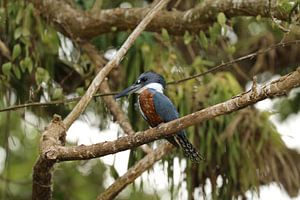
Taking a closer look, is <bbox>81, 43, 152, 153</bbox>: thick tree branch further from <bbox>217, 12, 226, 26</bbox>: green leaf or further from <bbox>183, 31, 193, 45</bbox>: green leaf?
<bbox>217, 12, 226, 26</bbox>: green leaf

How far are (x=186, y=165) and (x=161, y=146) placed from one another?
1.69 feet

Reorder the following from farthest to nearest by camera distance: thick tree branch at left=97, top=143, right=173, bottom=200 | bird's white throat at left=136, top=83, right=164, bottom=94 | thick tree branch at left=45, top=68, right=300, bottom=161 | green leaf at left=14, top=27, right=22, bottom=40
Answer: green leaf at left=14, top=27, right=22, bottom=40
thick tree branch at left=97, top=143, right=173, bottom=200
bird's white throat at left=136, top=83, right=164, bottom=94
thick tree branch at left=45, top=68, right=300, bottom=161

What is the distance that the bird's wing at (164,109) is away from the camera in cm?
374

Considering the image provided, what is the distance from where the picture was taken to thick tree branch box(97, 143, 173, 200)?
4.04 metres

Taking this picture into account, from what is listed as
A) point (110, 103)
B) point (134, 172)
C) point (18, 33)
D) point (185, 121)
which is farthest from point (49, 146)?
point (18, 33)

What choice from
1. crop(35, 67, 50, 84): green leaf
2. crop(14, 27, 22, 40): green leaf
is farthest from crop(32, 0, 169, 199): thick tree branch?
crop(14, 27, 22, 40): green leaf

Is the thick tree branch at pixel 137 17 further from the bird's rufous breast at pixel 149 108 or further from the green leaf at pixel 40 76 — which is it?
the bird's rufous breast at pixel 149 108

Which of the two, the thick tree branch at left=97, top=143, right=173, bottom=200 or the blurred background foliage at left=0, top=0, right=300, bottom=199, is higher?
the blurred background foliage at left=0, top=0, right=300, bottom=199

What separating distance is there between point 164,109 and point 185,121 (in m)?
0.80

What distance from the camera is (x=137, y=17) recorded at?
15.1 feet

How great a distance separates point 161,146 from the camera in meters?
4.21

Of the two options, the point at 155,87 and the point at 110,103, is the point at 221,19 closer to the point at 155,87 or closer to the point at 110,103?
the point at 155,87

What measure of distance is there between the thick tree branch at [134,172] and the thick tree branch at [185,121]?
2.58 feet

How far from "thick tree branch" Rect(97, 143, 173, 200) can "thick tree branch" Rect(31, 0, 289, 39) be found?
2.49 feet
